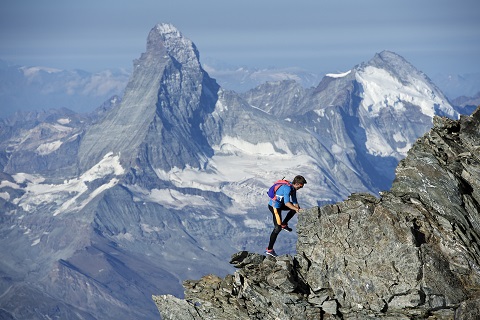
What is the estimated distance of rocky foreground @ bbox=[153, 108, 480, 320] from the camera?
41.4 metres

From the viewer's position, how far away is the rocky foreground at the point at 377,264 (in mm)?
41406

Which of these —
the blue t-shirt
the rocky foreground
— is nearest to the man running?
the blue t-shirt

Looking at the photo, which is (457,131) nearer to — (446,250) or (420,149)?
(420,149)

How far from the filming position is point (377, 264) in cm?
4253

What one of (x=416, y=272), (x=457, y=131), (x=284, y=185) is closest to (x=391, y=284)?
(x=416, y=272)

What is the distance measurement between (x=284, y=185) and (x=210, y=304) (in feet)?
28.4

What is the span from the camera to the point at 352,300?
42.4m

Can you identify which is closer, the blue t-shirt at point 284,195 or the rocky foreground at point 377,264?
the rocky foreground at point 377,264

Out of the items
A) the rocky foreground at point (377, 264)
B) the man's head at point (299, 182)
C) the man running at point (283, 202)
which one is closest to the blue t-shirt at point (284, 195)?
the man running at point (283, 202)

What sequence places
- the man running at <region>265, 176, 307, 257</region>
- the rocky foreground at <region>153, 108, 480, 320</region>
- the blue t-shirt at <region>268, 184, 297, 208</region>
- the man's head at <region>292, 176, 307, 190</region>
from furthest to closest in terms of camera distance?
the blue t-shirt at <region>268, 184, 297, 208</region>
the man running at <region>265, 176, 307, 257</region>
the man's head at <region>292, 176, 307, 190</region>
the rocky foreground at <region>153, 108, 480, 320</region>

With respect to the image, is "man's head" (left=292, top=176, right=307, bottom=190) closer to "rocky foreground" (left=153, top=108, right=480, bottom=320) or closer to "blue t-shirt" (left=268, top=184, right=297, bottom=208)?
"blue t-shirt" (left=268, top=184, right=297, bottom=208)

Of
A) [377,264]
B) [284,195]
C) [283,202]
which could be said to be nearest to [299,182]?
[284,195]

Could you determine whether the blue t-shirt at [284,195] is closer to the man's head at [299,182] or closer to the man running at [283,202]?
the man running at [283,202]

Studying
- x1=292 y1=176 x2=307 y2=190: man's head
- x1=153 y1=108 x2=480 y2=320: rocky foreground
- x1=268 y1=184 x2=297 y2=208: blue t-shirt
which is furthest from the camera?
x1=268 y1=184 x2=297 y2=208: blue t-shirt
